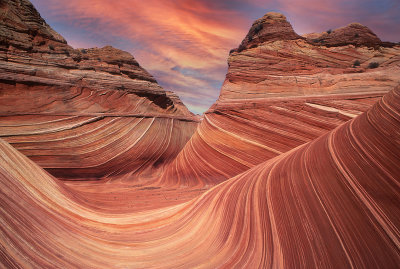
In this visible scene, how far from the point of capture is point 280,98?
13.2ft

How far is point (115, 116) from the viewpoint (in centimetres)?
533

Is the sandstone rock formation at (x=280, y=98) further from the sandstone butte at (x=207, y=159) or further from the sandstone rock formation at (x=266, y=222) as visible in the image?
the sandstone rock formation at (x=266, y=222)

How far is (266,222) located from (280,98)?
2993 mm

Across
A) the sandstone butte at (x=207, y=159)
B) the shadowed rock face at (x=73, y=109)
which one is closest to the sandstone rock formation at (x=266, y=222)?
the sandstone butte at (x=207, y=159)

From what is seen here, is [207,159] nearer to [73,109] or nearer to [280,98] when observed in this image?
[280,98]

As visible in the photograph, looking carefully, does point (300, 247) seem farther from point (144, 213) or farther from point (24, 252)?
point (144, 213)

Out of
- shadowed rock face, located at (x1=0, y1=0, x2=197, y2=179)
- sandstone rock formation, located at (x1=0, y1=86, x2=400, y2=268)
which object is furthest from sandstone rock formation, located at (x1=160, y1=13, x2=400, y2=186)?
sandstone rock formation, located at (x1=0, y1=86, x2=400, y2=268)

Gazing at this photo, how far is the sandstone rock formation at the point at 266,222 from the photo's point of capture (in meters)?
1.10

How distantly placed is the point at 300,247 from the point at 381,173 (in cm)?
66

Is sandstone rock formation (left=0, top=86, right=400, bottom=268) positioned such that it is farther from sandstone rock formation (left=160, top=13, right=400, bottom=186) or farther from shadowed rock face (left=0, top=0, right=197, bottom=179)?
shadowed rock face (left=0, top=0, right=197, bottom=179)

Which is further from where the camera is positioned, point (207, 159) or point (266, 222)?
point (207, 159)

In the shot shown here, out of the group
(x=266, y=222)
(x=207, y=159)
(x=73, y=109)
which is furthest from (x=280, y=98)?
(x=73, y=109)

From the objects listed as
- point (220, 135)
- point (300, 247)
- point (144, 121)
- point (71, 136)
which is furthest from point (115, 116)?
point (300, 247)

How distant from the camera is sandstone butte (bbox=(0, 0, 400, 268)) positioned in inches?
48.3
